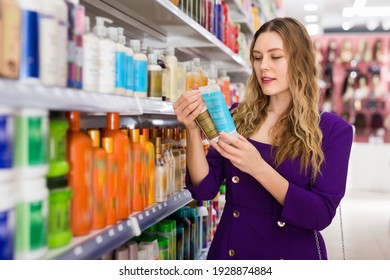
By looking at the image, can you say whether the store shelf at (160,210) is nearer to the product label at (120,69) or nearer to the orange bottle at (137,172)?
the orange bottle at (137,172)

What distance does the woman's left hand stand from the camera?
148 cm

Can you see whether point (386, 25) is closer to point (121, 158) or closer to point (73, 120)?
point (121, 158)

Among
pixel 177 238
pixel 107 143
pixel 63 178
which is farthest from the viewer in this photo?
pixel 177 238

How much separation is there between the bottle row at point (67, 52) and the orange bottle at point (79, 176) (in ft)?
0.44

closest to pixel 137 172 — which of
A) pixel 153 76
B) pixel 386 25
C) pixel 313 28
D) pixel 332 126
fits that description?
pixel 153 76

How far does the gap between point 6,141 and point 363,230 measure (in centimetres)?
514

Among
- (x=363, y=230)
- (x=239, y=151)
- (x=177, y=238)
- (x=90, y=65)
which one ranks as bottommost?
(x=363, y=230)

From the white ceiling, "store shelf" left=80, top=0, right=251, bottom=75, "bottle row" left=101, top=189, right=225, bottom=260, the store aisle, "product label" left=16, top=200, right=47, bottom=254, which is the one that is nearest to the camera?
"product label" left=16, top=200, right=47, bottom=254

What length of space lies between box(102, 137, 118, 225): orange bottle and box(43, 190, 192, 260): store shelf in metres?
0.04

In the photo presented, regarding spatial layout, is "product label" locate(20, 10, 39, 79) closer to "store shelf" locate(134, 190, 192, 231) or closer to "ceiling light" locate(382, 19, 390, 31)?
"store shelf" locate(134, 190, 192, 231)

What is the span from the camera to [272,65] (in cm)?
173

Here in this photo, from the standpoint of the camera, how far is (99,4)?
6.40 ft

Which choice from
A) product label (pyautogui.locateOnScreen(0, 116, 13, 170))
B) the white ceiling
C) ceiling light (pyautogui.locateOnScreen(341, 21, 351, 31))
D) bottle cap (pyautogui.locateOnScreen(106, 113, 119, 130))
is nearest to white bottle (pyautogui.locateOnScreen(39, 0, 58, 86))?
product label (pyautogui.locateOnScreen(0, 116, 13, 170))

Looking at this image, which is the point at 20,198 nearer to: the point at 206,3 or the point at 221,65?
the point at 206,3
